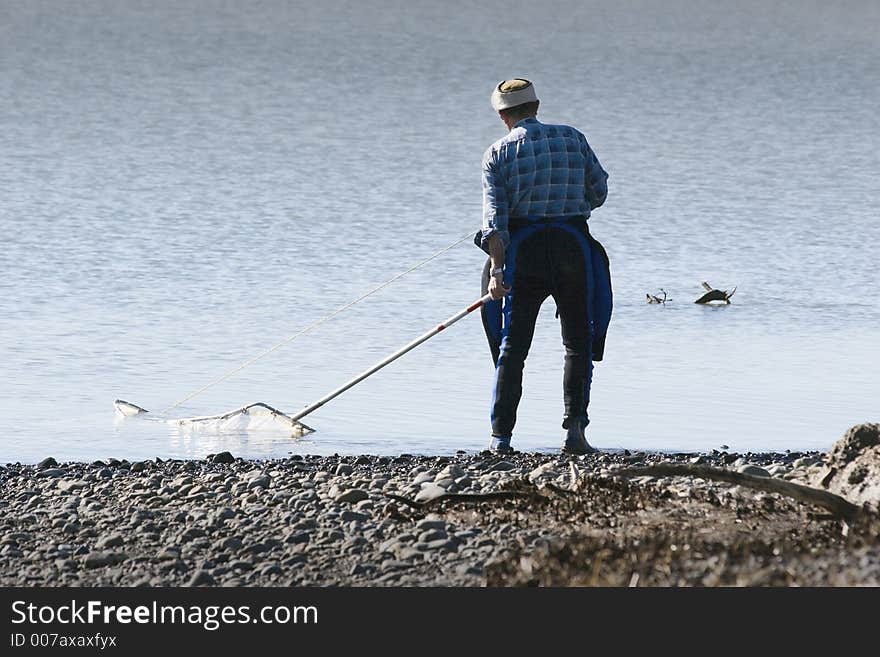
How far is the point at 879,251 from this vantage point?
20828 millimetres

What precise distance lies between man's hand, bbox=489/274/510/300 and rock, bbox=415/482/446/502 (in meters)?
1.57

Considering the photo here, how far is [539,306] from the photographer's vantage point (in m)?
9.45

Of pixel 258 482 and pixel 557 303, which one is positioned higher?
pixel 557 303

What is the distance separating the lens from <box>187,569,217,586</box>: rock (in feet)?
22.2

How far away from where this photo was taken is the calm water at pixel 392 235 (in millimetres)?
11820

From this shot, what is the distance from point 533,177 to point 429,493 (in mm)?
2054

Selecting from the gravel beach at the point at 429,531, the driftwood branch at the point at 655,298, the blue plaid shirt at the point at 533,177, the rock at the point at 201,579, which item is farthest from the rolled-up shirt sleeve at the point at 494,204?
the driftwood branch at the point at 655,298

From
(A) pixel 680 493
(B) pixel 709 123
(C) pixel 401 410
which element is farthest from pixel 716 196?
(A) pixel 680 493

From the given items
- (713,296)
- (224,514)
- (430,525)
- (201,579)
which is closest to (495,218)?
(224,514)

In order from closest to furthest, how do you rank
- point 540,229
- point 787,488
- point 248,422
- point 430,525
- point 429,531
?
point 787,488
point 429,531
point 430,525
point 540,229
point 248,422

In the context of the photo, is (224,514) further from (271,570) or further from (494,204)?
(494,204)

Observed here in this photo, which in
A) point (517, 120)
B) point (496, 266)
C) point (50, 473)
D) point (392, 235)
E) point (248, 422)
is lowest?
point (50, 473)

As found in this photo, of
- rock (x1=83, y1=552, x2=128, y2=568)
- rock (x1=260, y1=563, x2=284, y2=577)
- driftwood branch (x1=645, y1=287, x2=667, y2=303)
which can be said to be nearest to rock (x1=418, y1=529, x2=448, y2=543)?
rock (x1=260, y1=563, x2=284, y2=577)

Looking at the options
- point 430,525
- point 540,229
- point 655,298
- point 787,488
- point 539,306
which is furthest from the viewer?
point 655,298
